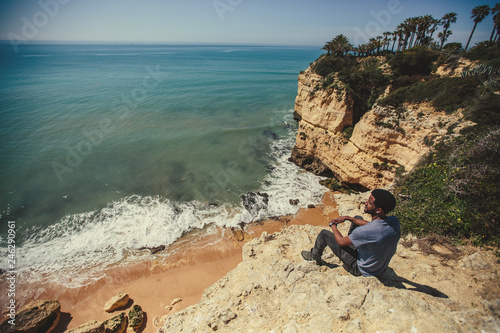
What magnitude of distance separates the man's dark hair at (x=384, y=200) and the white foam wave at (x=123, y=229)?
10.9 meters

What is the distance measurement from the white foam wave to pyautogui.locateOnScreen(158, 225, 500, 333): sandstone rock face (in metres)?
7.69

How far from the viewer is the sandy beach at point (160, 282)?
9.23 metres

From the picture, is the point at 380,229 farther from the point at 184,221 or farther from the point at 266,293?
the point at 184,221

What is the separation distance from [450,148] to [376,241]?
959 centimetres

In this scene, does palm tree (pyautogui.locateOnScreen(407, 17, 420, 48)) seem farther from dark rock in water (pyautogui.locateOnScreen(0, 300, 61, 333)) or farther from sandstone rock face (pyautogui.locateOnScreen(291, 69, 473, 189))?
dark rock in water (pyautogui.locateOnScreen(0, 300, 61, 333))

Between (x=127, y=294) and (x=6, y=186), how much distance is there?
15800 mm

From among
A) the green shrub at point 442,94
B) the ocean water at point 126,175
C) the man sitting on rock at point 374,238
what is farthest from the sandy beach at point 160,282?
the green shrub at point 442,94

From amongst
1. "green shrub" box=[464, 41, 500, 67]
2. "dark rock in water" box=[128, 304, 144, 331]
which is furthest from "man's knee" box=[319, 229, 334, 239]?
"green shrub" box=[464, 41, 500, 67]

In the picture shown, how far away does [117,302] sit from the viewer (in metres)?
9.25

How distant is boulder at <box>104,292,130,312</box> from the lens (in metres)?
9.17

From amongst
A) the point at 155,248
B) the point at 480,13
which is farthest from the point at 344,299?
the point at 480,13

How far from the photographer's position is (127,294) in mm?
9711

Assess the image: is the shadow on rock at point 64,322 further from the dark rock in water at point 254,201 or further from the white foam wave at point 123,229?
the dark rock in water at point 254,201

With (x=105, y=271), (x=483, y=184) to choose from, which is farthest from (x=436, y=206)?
(x=105, y=271)
